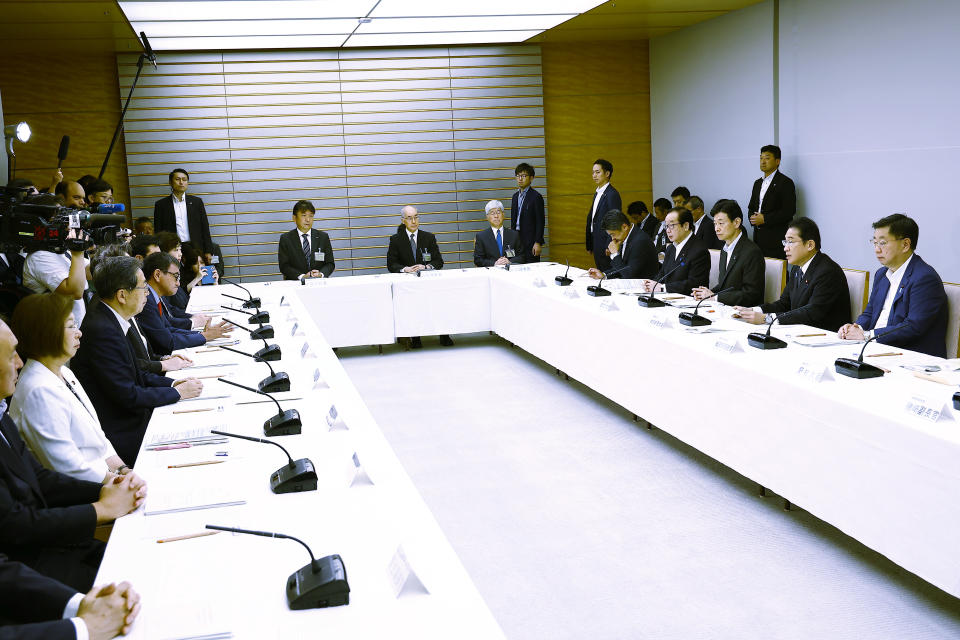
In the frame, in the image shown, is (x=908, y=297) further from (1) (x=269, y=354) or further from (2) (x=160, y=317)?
(2) (x=160, y=317)

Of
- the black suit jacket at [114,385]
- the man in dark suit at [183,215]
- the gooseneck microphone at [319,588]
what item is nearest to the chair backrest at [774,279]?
the black suit jacket at [114,385]

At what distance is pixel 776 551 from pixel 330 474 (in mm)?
1841

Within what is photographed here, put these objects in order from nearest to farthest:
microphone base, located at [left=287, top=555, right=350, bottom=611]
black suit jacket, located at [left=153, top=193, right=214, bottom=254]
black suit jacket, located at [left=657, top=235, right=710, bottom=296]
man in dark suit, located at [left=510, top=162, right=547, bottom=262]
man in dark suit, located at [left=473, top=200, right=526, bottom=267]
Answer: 1. microphone base, located at [left=287, top=555, right=350, bottom=611]
2. black suit jacket, located at [left=657, top=235, right=710, bottom=296]
3. man in dark suit, located at [left=473, top=200, right=526, bottom=267]
4. black suit jacket, located at [left=153, top=193, right=214, bottom=254]
5. man in dark suit, located at [left=510, top=162, right=547, bottom=262]

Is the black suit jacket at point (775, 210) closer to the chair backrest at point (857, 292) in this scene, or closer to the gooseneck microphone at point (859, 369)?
the chair backrest at point (857, 292)

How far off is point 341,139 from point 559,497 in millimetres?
6563

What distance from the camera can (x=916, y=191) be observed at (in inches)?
250

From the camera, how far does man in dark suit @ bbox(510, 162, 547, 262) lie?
885cm

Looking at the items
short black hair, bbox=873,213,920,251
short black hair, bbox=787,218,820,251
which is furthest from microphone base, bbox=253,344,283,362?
short black hair, bbox=873,213,920,251

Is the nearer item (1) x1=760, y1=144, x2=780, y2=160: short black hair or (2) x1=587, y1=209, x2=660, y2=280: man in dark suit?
(2) x1=587, y1=209, x2=660, y2=280: man in dark suit

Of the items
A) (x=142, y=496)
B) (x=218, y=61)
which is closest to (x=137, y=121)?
(x=218, y=61)

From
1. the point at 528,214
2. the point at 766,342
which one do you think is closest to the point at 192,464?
the point at 766,342

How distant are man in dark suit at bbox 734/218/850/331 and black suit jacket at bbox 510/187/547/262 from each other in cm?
422

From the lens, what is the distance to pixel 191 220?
349 inches

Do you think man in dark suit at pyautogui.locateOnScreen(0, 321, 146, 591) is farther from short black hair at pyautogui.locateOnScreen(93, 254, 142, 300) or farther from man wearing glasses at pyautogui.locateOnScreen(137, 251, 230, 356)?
man wearing glasses at pyautogui.locateOnScreen(137, 251, 230, 356)
